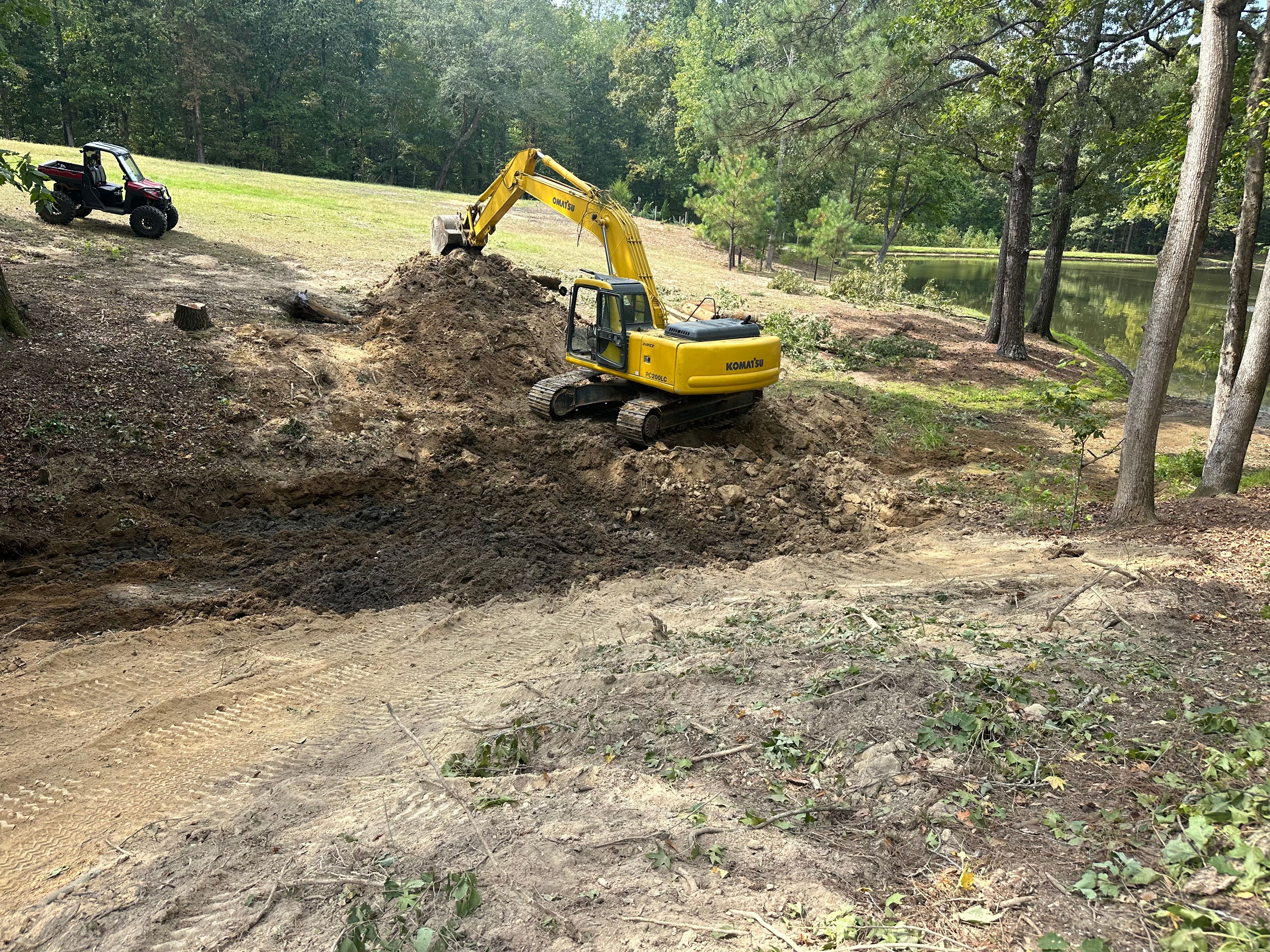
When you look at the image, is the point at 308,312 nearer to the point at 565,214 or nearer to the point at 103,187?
the point at 565,214

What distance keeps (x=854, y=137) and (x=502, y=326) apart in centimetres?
773

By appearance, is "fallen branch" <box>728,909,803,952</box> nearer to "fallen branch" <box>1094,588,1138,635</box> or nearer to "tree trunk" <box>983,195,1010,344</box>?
"fallen branch" <box>1094,588,1138,635</box>

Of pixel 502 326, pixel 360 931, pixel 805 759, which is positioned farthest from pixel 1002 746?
pixel 502 326

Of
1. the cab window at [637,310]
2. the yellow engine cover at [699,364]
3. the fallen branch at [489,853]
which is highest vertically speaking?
the cab window at [637,310]

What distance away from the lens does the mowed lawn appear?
19.3 meters

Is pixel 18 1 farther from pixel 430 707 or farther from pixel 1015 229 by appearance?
pixel 1015 229

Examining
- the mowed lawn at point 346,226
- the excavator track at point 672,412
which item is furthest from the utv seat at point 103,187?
the excavator track at point 672,412

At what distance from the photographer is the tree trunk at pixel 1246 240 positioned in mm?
9758

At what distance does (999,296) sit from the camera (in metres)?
22.5

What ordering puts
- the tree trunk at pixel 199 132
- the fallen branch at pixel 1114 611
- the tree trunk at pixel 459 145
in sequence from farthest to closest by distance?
the tree trunk at pixel 459 145 → the tree trunk at pixel 199 132 → the fallen branch at pixel 1114 611

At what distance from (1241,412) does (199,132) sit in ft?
166

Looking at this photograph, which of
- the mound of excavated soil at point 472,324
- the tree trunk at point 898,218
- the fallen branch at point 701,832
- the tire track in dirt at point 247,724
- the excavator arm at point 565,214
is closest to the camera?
the fallen branch at point 701,832

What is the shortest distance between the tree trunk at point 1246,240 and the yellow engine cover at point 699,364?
219 inches

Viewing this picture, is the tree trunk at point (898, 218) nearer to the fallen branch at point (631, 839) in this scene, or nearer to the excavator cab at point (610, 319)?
the excavator cab at point (610, 319)
